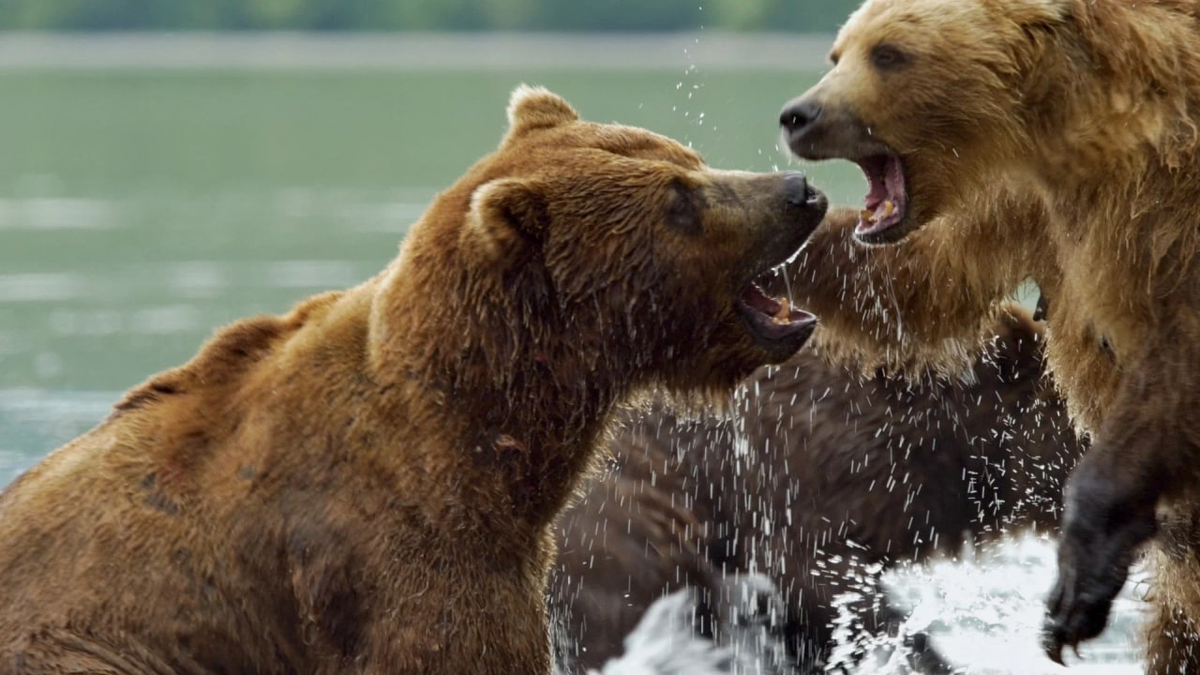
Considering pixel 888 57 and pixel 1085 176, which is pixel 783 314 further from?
pixel 1085 176

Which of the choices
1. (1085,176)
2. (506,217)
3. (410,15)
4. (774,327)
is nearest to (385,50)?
(410,15)

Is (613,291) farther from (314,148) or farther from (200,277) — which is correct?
(314,148)

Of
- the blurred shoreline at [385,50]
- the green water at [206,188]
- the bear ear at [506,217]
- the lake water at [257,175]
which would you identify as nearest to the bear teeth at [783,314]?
the bear ear at [506,217]

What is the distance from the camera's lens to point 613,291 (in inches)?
180

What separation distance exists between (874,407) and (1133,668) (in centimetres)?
123

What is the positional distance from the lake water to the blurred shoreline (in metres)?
0.09

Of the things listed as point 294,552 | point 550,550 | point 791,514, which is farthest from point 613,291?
point 791,514

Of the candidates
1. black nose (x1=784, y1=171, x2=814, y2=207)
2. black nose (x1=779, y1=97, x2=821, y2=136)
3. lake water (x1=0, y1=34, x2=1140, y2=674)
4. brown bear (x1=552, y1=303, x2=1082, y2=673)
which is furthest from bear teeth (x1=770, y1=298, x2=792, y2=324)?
lake water (x1=0, y1=34, x2=1140, y2=674)

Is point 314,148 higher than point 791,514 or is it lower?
lower

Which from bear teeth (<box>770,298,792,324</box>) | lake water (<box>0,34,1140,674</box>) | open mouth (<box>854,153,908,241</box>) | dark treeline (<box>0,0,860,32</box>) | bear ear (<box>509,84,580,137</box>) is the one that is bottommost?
dark treeline (<box>0,0,860,32</box>)

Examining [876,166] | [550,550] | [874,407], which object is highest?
[876,166]

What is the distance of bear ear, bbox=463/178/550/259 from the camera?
174 inches

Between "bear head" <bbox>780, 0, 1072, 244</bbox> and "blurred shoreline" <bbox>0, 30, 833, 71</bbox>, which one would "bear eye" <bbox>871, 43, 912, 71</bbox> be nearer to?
"bear head" <bbox>780, 0, 1072, 244</bbox>

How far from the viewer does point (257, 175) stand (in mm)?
21062
